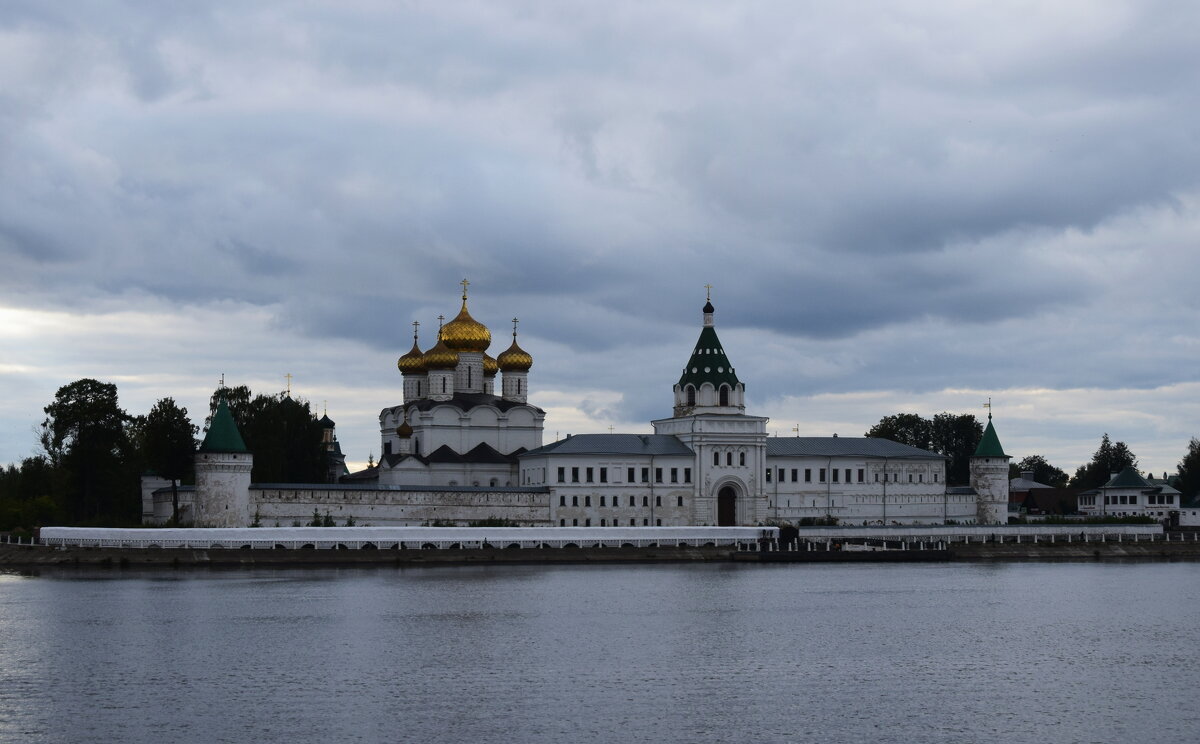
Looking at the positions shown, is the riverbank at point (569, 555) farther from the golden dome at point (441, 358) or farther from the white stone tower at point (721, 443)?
the golden dome at point (441, 358)

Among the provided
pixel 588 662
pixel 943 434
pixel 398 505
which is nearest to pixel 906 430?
pixel 943 434

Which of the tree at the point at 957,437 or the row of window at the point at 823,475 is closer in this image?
the row of window at the point at 823,475

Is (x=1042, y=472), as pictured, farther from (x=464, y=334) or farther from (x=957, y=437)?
(x=464, y=334)

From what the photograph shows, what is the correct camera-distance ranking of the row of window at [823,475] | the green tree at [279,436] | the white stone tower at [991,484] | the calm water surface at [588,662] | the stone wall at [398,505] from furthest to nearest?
the white stone tower at [991,484], the row of window at [823,475], the green tree at [279,436], the stone wall at [398,505], the calm water surface at [588,662]

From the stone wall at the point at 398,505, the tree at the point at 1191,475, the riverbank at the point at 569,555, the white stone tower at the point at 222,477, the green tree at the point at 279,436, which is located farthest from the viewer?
the tree at the point at 1191,475

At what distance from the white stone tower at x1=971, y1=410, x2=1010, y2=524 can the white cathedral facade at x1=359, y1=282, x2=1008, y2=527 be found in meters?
0.07

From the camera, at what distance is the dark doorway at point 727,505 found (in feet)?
235

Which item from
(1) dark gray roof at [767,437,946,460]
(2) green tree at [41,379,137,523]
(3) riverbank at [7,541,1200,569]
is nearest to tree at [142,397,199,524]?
(2) green tree at [41,379,137,523]

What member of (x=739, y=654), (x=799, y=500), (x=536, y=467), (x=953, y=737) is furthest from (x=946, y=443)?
(x=953, y=737)

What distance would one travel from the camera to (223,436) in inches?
2327

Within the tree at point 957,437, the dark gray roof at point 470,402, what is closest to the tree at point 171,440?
the dark gray roof at point 470,402

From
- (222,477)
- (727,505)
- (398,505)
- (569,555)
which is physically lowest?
(569,555)

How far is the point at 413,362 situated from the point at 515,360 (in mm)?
4906

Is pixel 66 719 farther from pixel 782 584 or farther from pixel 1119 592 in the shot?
pixel 1119 592
